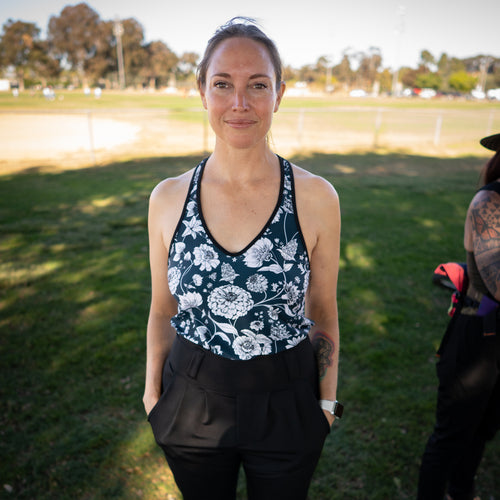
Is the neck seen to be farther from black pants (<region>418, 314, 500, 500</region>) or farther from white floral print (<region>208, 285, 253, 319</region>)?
black pants (<region>418, 314, 500, 500</region>)

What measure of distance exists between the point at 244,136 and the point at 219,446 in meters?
1.09

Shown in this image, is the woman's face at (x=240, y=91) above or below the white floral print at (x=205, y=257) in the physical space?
above

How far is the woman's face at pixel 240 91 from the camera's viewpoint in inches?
56.6

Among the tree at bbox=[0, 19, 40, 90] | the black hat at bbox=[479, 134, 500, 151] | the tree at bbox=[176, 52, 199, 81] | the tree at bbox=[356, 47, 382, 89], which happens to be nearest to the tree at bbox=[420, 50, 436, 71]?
the tree at bbox=[356, 47, 382, 89]

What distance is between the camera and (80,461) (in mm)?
2764

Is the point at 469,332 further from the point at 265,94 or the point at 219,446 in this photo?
the point at 265,94

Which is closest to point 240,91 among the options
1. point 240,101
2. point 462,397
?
point 240,101

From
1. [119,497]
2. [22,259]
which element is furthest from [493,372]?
[22,259]

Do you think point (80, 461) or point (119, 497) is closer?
point (119, 497)

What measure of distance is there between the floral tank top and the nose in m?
0.34

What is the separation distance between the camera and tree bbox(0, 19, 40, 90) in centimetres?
7944

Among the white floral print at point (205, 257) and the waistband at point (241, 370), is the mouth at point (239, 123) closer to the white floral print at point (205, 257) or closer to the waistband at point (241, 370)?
the white floral print at point (205, 257)

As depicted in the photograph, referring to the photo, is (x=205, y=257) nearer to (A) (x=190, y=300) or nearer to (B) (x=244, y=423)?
(A) (x=190, y=300)

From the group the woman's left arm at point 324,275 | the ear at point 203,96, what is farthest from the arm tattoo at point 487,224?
the ear at point 203,96
